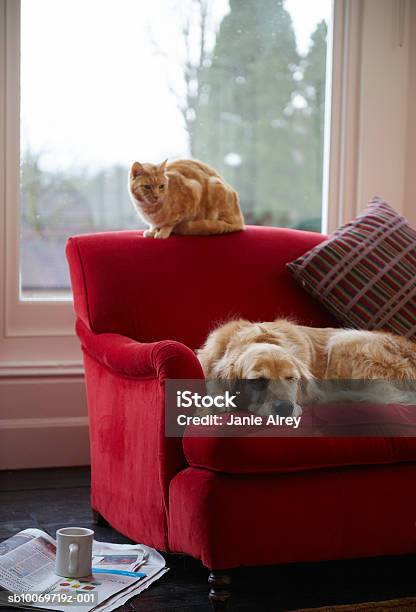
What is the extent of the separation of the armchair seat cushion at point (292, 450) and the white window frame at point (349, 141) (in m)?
1.66

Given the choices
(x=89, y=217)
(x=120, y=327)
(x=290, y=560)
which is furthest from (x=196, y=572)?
(x=89, y=217)

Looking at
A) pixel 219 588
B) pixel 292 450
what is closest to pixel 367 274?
pixel 292 450

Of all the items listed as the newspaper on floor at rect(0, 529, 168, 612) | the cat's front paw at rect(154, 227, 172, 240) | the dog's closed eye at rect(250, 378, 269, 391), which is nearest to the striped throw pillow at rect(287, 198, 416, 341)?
the cat's front paw at rect(154, 227, 172, 240)

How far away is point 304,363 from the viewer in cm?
220

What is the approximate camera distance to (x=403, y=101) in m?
3.82

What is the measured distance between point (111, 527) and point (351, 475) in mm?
1005

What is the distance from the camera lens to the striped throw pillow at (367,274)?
8.57 ft

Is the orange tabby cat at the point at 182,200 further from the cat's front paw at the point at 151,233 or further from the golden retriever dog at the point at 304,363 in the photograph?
the golden retriever dog at the point at 304,363

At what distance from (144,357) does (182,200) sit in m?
0.82

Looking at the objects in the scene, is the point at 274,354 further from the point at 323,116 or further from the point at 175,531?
the point at 323,116

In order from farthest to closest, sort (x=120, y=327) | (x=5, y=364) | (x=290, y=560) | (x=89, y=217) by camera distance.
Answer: (x=89, y=217), (x=5, y=364), (x=120, y=327), (x=290, y=560)

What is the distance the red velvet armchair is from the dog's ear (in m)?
0.13

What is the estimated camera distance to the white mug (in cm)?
209

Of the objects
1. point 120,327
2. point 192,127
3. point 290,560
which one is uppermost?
point 192,127
